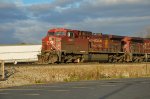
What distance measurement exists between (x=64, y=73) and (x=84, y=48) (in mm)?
13195

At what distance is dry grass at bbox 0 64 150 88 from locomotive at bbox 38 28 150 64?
6.86 m

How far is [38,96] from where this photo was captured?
1335cm

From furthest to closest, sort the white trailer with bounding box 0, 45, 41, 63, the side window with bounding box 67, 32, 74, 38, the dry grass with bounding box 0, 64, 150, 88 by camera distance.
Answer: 1. the white trailer with bounding box 0, 45, 41, 63
2. the side window with bounding box 67, 32, 74, 38
3. the dry grass with bounding box 0, 64, 150, 88

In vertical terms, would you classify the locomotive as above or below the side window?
below

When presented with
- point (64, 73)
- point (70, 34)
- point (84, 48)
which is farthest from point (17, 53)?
point (64, 73)

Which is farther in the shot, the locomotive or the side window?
the side window

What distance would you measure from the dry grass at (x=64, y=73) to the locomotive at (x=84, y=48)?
6858 millimetres

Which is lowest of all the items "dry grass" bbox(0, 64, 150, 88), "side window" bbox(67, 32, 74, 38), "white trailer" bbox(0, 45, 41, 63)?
"dry grass" bbox(0, 64, 150, 88)

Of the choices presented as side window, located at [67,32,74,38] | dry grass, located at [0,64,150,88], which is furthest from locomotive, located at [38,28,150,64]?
dry grass, located at [0,64,150,88]

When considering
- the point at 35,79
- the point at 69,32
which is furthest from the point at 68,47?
the point at 35,79

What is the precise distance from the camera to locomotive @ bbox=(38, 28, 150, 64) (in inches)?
1399

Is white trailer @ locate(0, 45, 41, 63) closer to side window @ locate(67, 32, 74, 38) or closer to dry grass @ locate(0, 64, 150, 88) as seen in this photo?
side window @ locate(67, 32, 74, 38)

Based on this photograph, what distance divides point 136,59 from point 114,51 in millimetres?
4216

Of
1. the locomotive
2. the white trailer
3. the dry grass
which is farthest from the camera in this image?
the white trailer
